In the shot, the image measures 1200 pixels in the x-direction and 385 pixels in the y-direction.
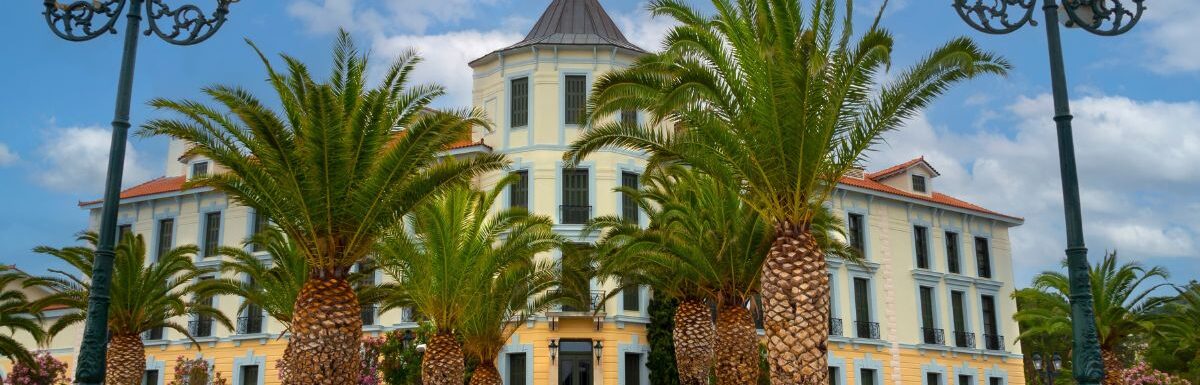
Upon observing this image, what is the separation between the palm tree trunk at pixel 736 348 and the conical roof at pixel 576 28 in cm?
1452

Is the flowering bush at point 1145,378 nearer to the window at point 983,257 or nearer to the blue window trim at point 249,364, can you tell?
the window at point 983,257

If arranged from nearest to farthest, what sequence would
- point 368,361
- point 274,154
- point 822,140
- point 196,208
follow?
point 822,140, point 274,154, point 368,361, point 196,208

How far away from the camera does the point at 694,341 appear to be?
2886cm

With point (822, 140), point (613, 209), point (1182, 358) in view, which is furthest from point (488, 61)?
point (1182, 358)

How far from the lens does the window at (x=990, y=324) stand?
47.0m

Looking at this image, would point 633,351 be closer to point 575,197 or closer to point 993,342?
point 575,197

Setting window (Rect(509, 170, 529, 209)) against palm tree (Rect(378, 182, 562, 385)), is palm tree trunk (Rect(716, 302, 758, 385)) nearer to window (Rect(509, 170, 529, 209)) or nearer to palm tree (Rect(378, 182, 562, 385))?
palm tree (Rect(378, 182, 562, 385))

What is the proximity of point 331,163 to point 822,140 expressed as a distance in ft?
25.4

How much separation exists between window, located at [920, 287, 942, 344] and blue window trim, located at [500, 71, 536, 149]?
17.5 m

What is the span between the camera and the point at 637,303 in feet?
127

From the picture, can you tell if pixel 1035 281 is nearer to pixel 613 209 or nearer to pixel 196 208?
pixel 613 209

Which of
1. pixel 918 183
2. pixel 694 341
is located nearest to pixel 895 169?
pixel 918 183

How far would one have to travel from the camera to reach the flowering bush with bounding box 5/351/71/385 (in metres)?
38.9

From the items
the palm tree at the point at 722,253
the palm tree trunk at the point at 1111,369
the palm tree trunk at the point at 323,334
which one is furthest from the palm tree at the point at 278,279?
the palm tree trunk at the point at 1111,369
